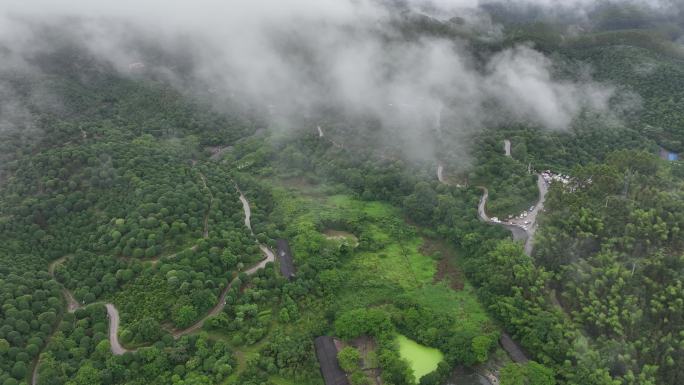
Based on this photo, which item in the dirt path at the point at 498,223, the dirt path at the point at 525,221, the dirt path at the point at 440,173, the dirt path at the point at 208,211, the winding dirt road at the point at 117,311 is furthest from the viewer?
the dirt path at the point at 440,173

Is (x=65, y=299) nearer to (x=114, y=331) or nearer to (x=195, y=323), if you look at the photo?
(x=114, y=331)

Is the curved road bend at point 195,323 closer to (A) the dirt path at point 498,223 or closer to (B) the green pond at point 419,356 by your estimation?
(B) the green pond at point 419,356

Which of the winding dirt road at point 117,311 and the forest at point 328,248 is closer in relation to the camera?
the forest at point 328,248

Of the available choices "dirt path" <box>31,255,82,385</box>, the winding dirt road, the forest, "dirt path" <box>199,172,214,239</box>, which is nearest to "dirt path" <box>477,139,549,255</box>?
the forest

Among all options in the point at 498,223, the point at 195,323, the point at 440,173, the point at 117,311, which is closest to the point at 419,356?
the point at 195,323

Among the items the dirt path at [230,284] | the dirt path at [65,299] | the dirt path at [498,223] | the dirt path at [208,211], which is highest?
the dirt path at [498,223]

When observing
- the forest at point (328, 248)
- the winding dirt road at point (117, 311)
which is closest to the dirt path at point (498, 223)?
the forest at point (328, 248)
